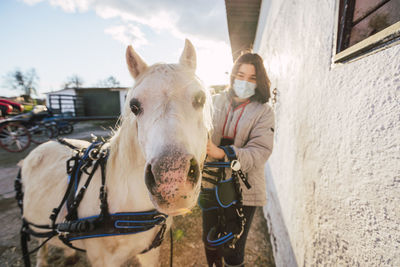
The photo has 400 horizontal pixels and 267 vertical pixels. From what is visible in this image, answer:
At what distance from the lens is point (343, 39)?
3.31 feet

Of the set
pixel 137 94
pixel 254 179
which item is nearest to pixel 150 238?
pixel 254 179

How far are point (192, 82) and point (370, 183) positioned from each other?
1.08m

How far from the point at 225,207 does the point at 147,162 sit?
3.24 feet

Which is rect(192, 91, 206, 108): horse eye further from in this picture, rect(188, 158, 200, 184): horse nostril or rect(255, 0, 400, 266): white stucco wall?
rect(255, 0, 400, 266): white stucco wall

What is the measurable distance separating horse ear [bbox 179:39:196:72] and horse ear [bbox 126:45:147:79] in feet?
1.00

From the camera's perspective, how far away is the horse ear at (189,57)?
4.36 ft

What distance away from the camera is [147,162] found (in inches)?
32.9

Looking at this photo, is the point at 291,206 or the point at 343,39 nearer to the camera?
the point at 343,39

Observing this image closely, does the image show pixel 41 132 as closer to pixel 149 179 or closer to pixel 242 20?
pixel 242 20

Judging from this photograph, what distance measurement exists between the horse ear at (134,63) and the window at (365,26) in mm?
1320

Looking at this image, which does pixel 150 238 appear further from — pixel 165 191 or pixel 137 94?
pixel 137 94

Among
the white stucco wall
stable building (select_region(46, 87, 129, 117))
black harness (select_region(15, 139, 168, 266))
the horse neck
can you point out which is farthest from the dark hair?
stable building (select_region(46, 87, 129, 117))

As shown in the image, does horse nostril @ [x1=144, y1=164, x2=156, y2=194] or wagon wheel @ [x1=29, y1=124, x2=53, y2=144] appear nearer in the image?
horse nostril @ [x1=144, y1=164, x2=156, y2=194]

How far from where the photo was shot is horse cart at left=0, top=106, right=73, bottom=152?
7.18m
